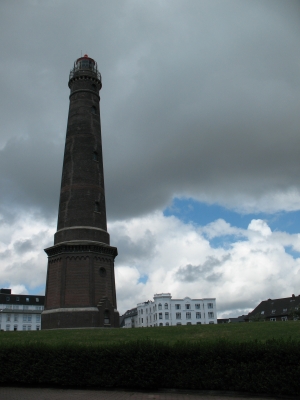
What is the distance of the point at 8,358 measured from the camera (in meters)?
16.1

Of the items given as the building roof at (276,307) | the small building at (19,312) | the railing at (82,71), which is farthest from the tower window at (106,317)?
the small building at (19,312)

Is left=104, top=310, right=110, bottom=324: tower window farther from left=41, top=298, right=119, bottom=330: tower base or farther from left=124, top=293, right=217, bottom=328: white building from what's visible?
left=124, top=293, right=217, bottom=328: white building

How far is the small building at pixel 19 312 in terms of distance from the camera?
98562mm

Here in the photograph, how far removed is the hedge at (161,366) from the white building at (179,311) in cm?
9626

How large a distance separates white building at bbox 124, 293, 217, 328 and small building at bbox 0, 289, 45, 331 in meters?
32.0

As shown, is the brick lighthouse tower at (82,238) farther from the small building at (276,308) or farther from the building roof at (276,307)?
the building roof at (276,307)

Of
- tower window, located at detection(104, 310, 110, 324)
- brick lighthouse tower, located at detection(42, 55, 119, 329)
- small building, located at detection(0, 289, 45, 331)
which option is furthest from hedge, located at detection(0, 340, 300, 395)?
small building, located at detection(0, 289, 45, 331)

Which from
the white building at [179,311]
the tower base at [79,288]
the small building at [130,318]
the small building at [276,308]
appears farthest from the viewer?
the small building at [130,318]

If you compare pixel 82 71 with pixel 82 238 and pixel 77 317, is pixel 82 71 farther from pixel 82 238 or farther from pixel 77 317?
pixel 77 317

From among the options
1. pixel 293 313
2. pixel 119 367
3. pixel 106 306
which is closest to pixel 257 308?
pixel 293 313

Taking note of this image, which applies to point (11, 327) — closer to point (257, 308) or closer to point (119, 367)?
point (257, 308)

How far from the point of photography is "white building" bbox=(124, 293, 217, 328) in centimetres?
10962

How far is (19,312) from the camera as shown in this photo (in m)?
100

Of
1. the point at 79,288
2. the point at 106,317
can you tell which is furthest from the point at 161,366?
the point at 106,317
